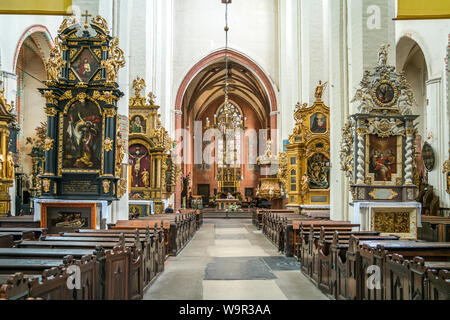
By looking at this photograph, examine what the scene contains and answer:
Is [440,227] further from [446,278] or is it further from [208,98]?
[208,98]

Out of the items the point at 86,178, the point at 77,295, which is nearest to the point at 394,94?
the point at 86,178

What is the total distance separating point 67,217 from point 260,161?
16481 mm

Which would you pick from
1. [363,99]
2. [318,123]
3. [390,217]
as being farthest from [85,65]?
[318,123]

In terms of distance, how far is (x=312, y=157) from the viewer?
639 inches

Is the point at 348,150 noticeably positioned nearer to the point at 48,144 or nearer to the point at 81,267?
the point at 48,144

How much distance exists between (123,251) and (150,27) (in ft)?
54.9

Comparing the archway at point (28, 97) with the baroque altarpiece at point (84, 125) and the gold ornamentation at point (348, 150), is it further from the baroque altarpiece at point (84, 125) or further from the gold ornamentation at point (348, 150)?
the gold ornamentation at point (348, 150)

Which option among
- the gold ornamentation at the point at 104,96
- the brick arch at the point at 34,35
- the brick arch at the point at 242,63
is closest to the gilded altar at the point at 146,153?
the brick arch at the point at 34,35

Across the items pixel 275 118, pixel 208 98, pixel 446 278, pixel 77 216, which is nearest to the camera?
pixel 446 278

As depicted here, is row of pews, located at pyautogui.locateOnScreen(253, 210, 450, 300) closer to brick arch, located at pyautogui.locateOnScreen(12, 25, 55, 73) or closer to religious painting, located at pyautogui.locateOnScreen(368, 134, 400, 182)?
religious painting, located at pyautogui.locateOnScreen(368, 134, 400, 182)

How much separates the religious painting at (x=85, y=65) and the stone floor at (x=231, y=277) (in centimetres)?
419

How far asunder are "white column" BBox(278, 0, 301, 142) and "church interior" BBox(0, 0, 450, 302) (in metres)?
0.12

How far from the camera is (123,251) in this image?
16.7 feet

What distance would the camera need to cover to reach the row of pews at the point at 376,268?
3.55 metres
